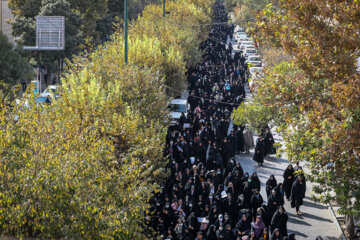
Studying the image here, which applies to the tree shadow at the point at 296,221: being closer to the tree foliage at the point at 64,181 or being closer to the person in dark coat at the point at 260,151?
the person in dark coat at the point at 260,151

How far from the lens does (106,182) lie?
900 centimetres

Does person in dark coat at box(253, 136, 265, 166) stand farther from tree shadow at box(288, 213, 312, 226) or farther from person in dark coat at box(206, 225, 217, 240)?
person in dark coat at box(206, 225, 217, 240)

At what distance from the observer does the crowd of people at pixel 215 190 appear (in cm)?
1329

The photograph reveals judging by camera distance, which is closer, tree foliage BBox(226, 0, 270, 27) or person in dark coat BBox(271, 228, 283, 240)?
person in dark coat BBox(271, 228, 283, 240)

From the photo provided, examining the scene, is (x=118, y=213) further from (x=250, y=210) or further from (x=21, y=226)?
(x=250, y=210)

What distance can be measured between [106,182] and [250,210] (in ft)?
21.1

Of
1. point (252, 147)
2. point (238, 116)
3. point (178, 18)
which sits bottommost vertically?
point (252, 147)

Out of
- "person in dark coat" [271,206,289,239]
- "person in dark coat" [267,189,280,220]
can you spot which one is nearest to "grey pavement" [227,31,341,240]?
"person in dark coat" [267,189,280,220]

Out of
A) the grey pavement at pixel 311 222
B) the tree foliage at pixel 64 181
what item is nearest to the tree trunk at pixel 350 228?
the grey pavement at pixel 311 222

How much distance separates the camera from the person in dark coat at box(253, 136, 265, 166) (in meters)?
20.2

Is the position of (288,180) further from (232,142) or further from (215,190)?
(232,142)

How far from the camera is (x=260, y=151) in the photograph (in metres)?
20.3

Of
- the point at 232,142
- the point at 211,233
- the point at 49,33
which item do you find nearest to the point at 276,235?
the point at 211,233

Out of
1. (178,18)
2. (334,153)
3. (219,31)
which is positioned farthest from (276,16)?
(219,31)
